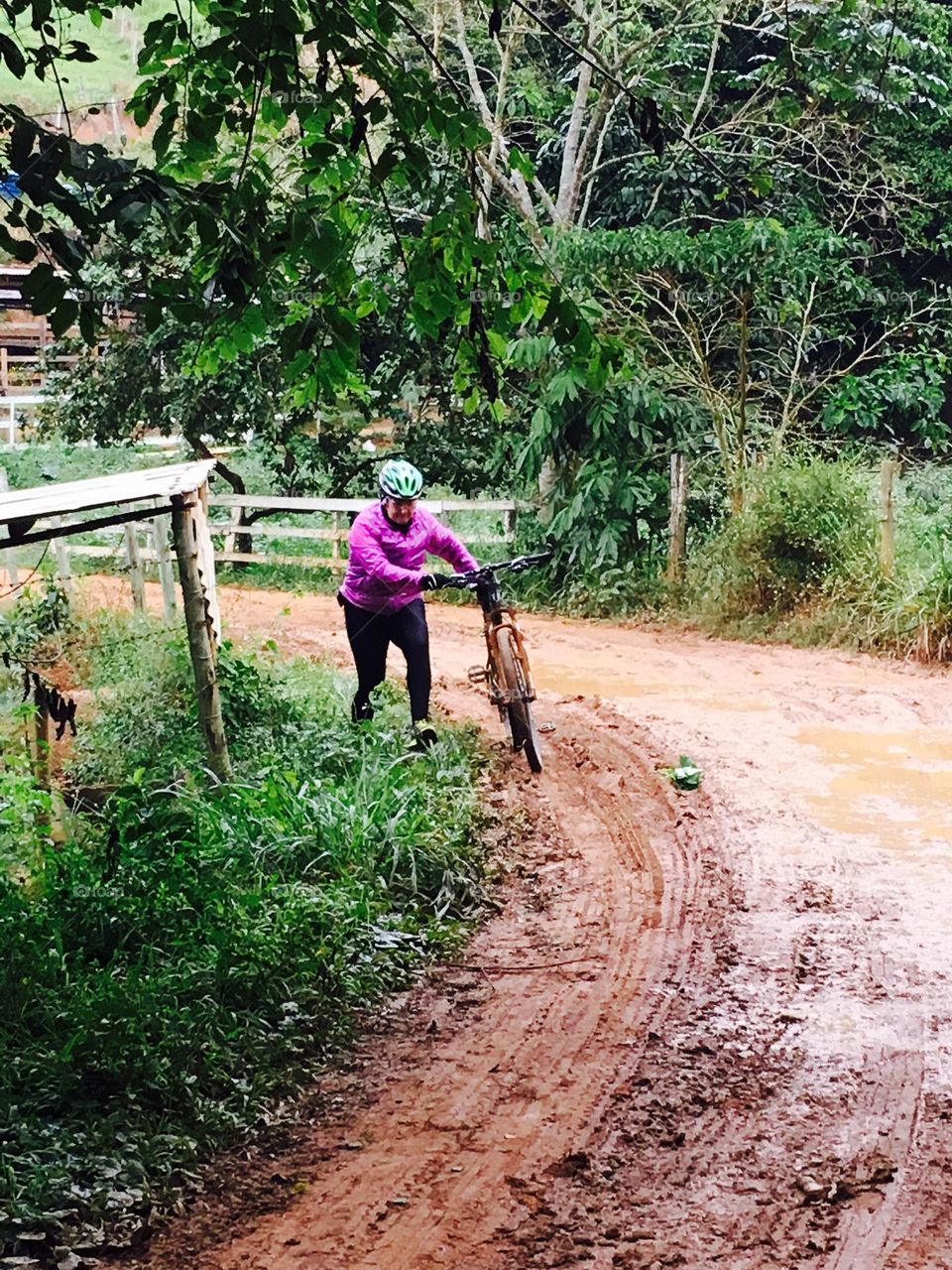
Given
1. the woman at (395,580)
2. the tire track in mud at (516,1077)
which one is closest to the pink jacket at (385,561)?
the woman at (395,580)

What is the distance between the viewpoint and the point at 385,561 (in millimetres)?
7867

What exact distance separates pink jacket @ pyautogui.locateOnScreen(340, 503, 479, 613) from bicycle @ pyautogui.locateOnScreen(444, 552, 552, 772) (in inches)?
15.9

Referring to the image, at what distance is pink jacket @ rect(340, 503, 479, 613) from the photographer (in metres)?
7.84

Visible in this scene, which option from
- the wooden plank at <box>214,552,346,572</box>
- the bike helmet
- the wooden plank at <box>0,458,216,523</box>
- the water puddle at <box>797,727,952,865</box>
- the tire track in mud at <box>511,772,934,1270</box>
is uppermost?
the wooden plank at <box>0,458,216,523</box>

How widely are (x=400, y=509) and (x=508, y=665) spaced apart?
1.27m

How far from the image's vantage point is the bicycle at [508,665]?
8.39 m

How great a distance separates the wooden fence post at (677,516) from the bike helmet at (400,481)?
276 inches

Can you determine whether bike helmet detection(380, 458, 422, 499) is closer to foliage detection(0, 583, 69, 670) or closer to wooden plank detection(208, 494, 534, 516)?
foliage detection(0, 583, 69, 670)

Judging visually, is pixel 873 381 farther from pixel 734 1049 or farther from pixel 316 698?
pixel 734 1049

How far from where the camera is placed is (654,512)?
48.3ft

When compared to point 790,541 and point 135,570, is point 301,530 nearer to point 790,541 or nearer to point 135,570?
point 135,570

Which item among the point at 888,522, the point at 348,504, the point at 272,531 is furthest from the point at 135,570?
the point at 888,522

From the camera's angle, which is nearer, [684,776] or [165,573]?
[684,776]

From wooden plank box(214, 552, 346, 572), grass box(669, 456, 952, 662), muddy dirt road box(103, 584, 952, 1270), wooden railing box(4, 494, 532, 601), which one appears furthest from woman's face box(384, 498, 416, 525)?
wooden plank box(214, 552, 346, 572)
